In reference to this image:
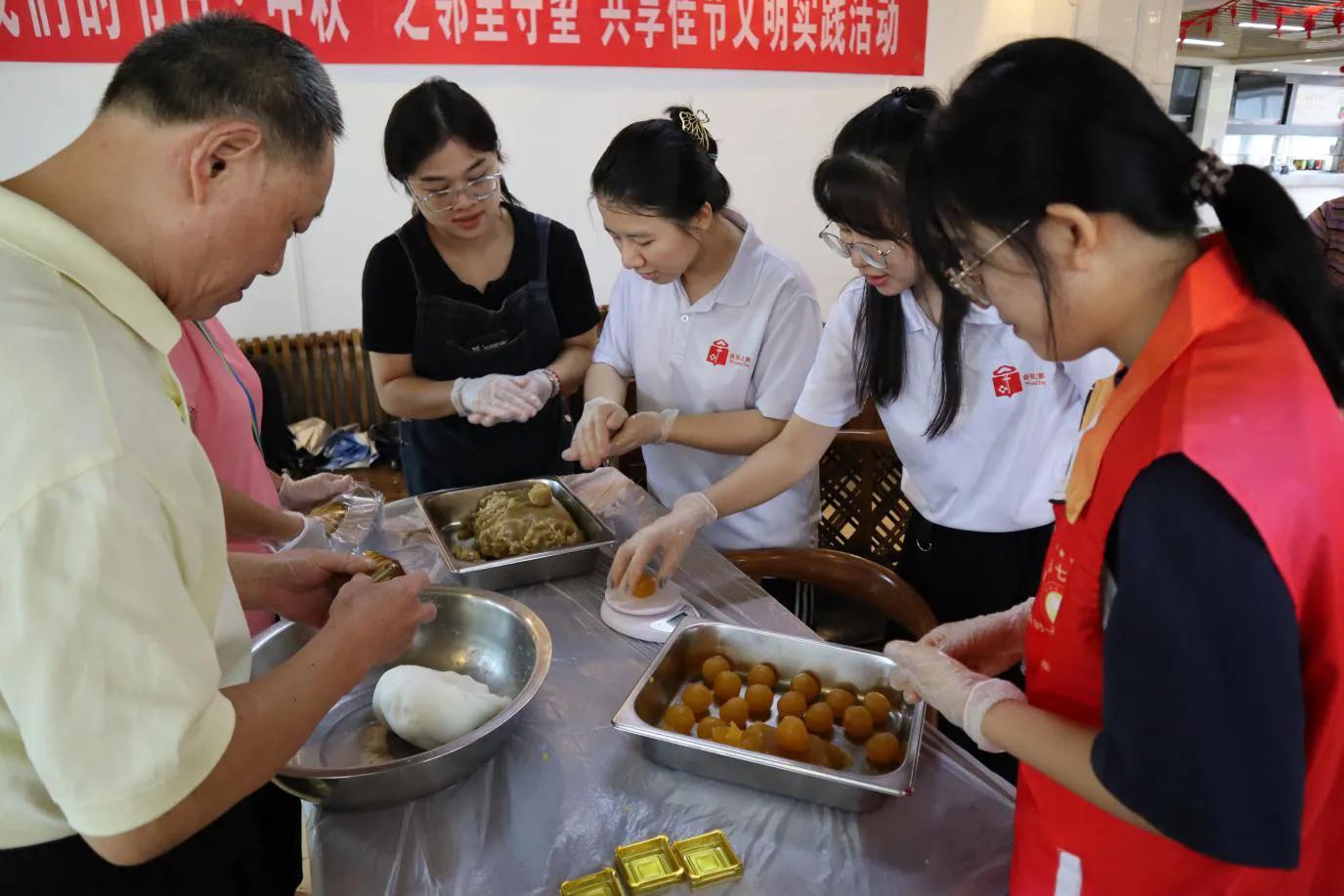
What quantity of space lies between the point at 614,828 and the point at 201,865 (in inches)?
19.5

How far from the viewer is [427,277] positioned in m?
2.20

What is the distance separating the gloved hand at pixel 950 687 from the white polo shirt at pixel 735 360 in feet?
3.01

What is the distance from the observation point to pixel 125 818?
65 centimetres

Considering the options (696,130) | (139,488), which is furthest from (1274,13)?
(139,488)

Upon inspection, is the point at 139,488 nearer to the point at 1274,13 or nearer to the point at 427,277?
the point at 427,277

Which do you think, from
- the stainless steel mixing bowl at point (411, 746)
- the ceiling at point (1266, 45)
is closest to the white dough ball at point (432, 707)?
the stainless steel mixing bowl at point (411, 746)

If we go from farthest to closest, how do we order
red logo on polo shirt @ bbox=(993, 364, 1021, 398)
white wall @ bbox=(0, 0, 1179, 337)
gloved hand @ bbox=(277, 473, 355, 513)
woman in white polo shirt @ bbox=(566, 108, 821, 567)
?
white wall @ bbox=(0, 0, 1179, 337) → gloved hand @ bbox=(277, 473, 355, 513) → woman in white polo shirt @ bbox=(566, 108, 821, 567) → red logo on polo shirt @ bbox=(993, 364, 1021, 398)

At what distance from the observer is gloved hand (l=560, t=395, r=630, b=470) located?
76.4 inches

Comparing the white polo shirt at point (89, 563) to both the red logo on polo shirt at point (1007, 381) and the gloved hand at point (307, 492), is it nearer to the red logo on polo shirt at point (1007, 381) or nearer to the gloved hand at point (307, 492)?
the gloved hand at point (307, 492)

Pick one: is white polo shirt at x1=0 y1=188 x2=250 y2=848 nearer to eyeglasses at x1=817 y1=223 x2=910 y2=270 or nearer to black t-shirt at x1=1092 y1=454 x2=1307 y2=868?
black t-shirt at x1=1092 y1=454 x2=1307 y2=868

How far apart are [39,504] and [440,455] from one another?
178 centimetres

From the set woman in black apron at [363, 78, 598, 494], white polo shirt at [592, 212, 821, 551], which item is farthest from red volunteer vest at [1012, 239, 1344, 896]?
woman in black apron at [363, 78, 598, 494]

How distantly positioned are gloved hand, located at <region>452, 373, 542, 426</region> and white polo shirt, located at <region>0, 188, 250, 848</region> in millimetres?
1321

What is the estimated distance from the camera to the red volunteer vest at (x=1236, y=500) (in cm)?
64
